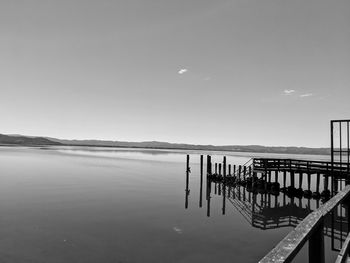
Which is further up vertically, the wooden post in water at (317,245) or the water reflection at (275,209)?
the wooden post in water at (317,245)

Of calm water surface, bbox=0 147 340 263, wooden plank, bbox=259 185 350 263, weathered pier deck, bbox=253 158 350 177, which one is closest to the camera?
wooden plank, bbox=259 185 350 263

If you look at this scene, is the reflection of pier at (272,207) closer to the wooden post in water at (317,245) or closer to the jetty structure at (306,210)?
the jetty structure at (306,210)

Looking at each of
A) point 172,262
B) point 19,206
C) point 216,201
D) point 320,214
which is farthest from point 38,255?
point 216,201

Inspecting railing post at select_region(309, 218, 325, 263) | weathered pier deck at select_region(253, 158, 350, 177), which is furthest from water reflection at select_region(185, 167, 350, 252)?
railing post at select_region(309, 218, 325, 263)

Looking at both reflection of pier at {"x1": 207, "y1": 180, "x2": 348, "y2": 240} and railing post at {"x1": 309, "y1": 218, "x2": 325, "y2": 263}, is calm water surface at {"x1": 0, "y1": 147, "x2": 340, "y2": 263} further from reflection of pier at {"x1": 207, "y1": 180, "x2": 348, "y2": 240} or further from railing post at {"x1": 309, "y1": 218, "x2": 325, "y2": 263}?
railing post at {"x1": 309, "y1": 218, "x2": 325, "y2": 263}

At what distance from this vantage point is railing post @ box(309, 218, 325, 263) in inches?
117

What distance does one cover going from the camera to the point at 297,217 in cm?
2133

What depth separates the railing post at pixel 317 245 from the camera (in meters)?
2.98

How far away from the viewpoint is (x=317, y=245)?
3.03m

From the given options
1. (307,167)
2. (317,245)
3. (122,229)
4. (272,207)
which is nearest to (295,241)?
(317,245)

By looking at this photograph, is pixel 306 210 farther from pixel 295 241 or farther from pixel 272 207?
pixel 295 241

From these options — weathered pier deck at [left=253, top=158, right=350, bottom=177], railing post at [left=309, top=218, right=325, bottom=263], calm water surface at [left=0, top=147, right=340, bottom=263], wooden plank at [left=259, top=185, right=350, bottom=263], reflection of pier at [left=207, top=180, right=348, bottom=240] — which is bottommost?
reflection of pier at [left=207, top=180, right=348, bottom=240]

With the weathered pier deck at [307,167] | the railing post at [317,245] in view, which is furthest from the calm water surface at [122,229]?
the railing post at [317,245]

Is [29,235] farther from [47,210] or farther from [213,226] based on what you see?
[213,226]
